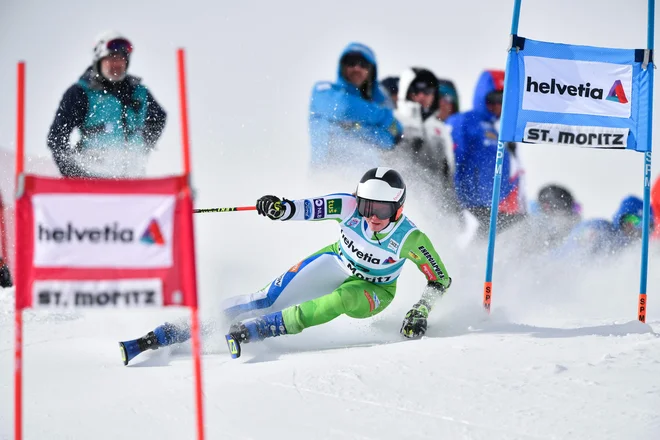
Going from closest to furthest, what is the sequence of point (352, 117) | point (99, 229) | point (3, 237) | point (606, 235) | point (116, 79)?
point (99, 229) → point (116, 79) → point (3, 237) → point (352, 117) → point (606, 235)

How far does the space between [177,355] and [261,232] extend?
395 centimetres

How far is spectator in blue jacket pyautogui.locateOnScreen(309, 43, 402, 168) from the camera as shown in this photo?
893cm

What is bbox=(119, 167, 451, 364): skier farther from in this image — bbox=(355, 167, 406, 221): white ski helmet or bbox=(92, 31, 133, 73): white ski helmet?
bbox=(92, 31, 133, 73): white ski helmet

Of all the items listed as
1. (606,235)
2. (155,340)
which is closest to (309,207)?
(155,340)

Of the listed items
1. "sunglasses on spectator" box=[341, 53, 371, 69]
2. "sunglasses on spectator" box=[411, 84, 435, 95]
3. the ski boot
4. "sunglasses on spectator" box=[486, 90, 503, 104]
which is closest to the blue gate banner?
the ski boot

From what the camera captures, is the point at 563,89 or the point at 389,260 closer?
the point at 389,260

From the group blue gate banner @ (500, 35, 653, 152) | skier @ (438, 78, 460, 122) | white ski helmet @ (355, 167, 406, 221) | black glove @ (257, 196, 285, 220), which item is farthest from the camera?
skier @ (438, 78, 460, 122)

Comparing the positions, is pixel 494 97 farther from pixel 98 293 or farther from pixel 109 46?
pixel 98 293

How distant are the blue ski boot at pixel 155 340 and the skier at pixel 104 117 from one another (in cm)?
313

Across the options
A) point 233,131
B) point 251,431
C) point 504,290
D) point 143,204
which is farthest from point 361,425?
point 233,131

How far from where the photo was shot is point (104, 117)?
27.2ft

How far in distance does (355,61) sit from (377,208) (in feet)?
12.2

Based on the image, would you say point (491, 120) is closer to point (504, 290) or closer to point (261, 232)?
point (504, 290)

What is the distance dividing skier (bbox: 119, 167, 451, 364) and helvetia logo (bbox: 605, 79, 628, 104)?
2161 millimetres
